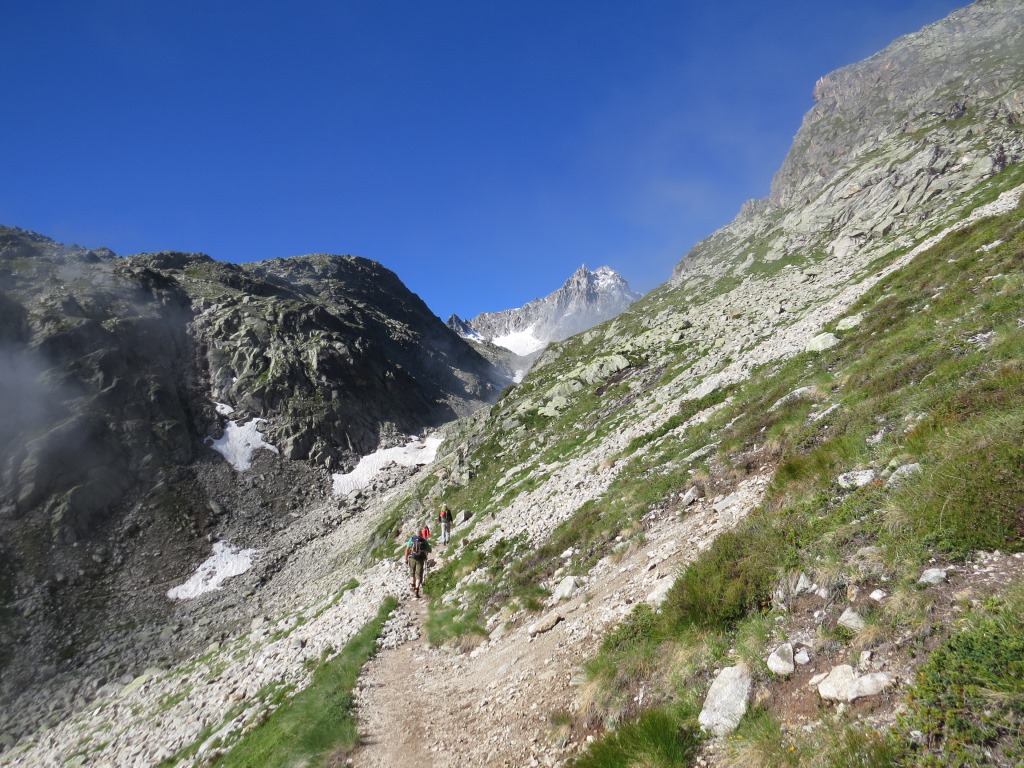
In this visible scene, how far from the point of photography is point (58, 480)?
6838 centimetres

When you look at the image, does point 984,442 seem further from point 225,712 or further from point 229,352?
point 229,352

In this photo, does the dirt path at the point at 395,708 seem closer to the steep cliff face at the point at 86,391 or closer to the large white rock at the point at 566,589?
the large white rock at the point at 566,589

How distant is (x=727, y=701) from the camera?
5.79 metres

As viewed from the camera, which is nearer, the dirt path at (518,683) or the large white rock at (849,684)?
the large white rock at (849,684)

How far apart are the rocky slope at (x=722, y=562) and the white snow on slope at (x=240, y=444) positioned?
4547 centimetres

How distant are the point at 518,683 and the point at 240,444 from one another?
3723 inches

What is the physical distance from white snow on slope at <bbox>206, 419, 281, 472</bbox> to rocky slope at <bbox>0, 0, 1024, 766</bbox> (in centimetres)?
4547

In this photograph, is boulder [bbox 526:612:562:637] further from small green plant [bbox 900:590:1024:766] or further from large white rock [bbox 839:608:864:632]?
small green plant [bbox 900:590:1024:766]

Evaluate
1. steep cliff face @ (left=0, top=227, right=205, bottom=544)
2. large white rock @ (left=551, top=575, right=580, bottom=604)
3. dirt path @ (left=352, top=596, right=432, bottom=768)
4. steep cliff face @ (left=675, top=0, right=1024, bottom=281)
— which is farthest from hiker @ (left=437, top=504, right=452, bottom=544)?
steep cliff face @ (left=0, top=227, right=205, bottom=544)

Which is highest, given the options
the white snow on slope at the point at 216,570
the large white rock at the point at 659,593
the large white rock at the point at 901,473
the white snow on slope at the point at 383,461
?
the white snow on slope at the point at 383,461

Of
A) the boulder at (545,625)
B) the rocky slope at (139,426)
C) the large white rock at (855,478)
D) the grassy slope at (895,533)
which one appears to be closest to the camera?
the grassy slope at (895,533)

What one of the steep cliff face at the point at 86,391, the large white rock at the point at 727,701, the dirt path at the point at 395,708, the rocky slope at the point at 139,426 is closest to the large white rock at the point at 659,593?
the large white rock at the point at 727,701

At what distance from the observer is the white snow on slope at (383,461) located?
86.4 m

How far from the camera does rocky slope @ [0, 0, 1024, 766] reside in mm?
5379
